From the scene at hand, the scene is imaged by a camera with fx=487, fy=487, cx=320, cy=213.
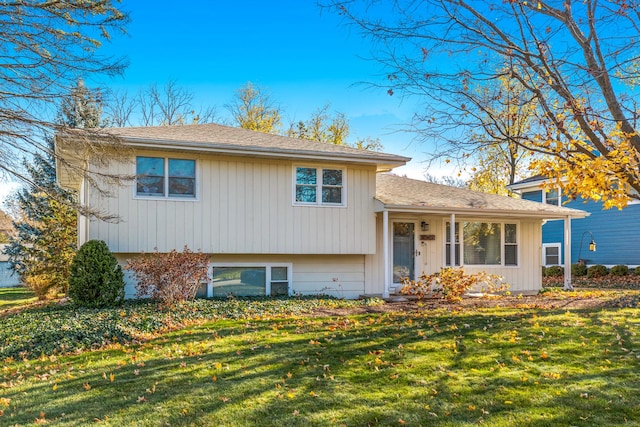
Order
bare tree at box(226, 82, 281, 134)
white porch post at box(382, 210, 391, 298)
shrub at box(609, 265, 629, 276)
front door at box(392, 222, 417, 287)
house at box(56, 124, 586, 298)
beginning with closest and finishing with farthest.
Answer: house at box(56, 124, 586, 298), white porch post at box(382, 210, 391, 298), front door at box(392, 222, 417, 287), shrub at box(609, 265, 629, 276), bare tree at box(226, 82, 281, 134)

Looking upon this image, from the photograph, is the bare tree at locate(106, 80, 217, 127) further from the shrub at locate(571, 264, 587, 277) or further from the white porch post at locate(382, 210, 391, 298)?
the shrub at locate(571, 264, 587, 277)

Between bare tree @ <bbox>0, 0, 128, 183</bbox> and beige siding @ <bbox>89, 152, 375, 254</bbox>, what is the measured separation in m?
2.59

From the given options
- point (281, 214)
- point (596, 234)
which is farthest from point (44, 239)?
point (596, 234)

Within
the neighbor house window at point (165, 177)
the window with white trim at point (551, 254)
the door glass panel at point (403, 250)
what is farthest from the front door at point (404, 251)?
the window with white trim at point (551, 254)

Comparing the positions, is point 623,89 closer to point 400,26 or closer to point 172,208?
point 400,26

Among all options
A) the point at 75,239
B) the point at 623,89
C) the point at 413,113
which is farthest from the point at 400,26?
the point at 75,239

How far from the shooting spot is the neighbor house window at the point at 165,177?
10.8m

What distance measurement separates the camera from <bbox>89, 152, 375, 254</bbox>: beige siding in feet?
34.7

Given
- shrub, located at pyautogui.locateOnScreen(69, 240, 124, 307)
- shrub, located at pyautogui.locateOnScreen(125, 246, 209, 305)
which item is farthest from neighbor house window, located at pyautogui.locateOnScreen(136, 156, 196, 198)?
shrub, located at pyautogui.locateOnScreen(125, 246, 209, 305)

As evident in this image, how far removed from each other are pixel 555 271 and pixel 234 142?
16.2m

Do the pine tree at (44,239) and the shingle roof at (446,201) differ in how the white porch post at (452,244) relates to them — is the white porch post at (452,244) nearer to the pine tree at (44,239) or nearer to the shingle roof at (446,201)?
the shingle roof at (446,201)

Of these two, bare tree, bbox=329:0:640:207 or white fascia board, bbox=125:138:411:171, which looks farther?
white fascia board, bbox=125:138:411:171

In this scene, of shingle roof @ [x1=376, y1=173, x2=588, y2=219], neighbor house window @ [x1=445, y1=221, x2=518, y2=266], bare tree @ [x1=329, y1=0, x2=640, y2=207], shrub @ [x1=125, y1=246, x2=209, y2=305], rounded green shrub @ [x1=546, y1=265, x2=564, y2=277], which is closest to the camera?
bare tree @ [x1=329, y1=0, x2=640, y2=207]

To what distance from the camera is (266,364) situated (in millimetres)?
5461
